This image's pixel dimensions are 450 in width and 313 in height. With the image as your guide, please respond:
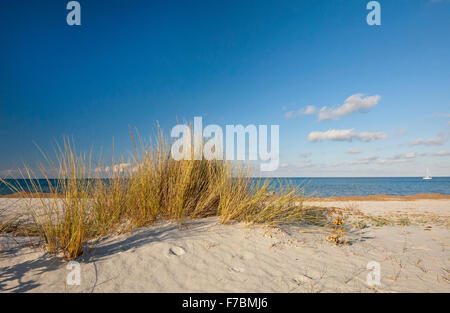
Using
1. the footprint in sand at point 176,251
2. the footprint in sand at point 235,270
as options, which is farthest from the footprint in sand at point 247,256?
the footprint in sand at point 176,251

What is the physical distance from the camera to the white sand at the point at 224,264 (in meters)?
2.12

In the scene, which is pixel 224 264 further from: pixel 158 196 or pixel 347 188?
pixel 347 188

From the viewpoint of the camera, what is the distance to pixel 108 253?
2570 millimetres

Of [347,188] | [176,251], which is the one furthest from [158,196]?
[347,188]

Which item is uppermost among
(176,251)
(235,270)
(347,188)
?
(176,251)

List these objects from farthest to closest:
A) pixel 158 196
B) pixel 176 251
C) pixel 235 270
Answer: pixel 158 196 → pixel 176 251 → pixel 235 270

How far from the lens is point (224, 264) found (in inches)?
98.7

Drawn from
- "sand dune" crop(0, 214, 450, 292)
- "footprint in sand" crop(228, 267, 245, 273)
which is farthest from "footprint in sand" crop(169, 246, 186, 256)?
"footprint in sand" crop(228, 267, 245, 273)

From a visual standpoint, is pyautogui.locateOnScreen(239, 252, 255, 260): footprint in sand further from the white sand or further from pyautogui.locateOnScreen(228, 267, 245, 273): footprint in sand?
pyautogui.locateOnScreen(228, 267, 245, 273): footprint in sand

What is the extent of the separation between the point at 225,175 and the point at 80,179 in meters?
2.12

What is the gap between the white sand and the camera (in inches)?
83.6

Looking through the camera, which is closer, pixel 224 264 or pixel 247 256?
pixel 224 264
